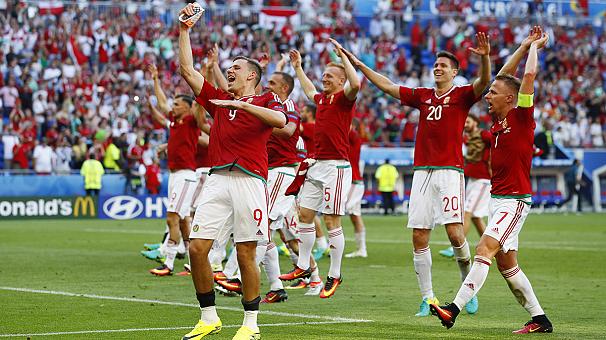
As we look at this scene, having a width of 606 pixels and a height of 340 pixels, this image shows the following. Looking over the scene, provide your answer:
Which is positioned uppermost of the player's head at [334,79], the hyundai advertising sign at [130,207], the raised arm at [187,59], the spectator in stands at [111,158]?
the raised arm at [187,59]

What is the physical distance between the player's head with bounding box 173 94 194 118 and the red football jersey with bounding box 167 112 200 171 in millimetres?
88

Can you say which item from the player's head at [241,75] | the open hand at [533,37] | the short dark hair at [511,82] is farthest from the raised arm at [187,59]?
the open hand at [533,37]

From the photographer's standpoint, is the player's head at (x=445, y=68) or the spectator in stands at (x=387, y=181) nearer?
the player's head at (x=445, y=68)

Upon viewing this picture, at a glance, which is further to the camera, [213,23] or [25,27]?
[213,23]

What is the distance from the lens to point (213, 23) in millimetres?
43062

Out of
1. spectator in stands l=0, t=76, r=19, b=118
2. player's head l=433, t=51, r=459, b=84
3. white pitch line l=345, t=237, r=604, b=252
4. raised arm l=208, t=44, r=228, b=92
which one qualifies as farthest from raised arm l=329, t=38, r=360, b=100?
spectator in stands l=0, t=76, r=19, b=118

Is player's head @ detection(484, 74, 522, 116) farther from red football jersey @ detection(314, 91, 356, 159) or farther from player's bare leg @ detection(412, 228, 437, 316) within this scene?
red football jersey @ detection(314, 91, 356, 159)

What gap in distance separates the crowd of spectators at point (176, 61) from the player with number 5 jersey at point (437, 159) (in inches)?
998

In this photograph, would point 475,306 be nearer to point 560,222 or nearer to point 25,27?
point 560,222

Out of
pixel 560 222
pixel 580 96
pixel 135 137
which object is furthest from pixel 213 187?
pixel 580 96

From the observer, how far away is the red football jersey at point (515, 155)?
1077 centimetres

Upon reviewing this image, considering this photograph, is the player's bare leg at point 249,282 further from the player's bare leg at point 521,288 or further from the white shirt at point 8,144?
the white shirt at point 8,144

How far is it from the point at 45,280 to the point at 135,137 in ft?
72.9

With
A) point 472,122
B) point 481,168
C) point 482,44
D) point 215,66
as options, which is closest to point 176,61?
point 481,168
